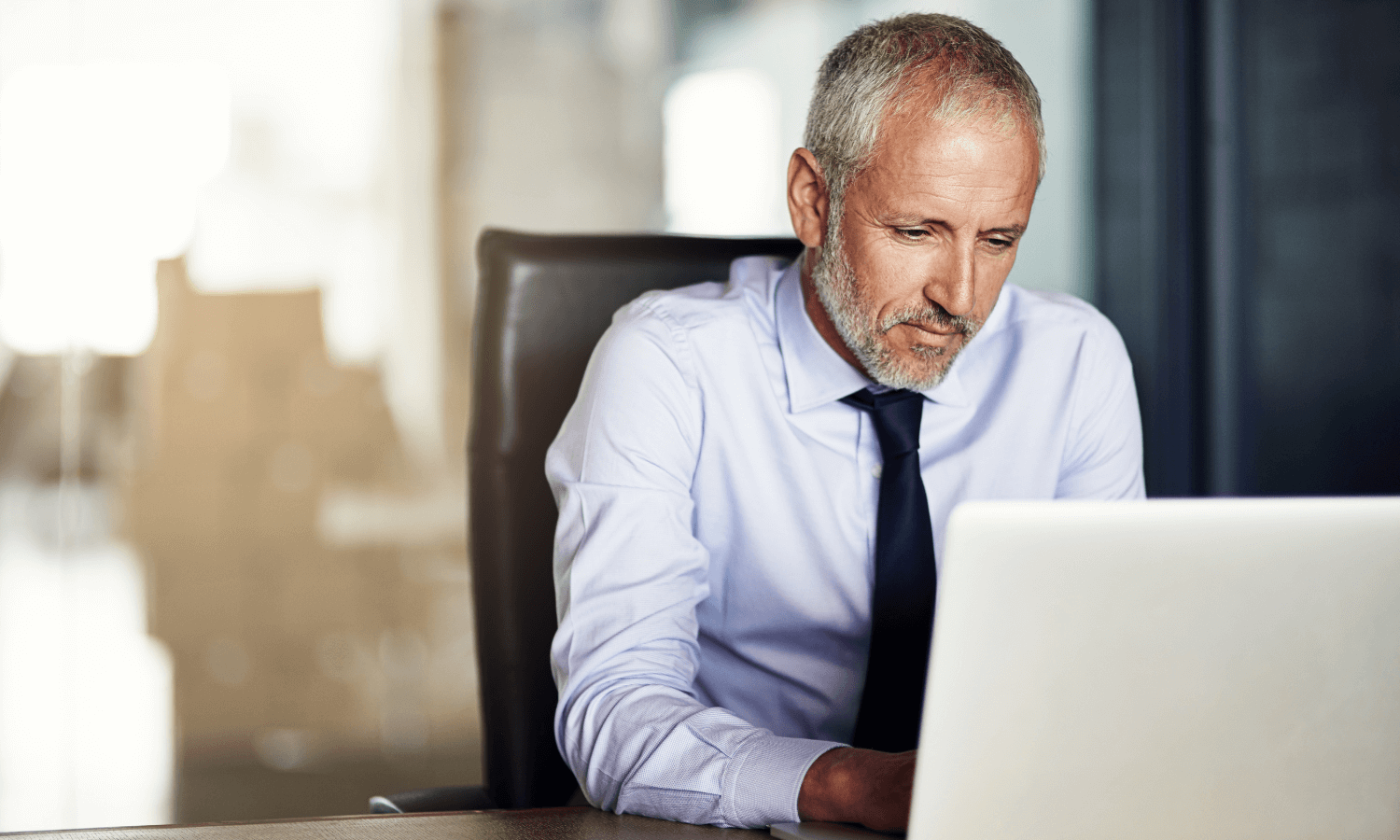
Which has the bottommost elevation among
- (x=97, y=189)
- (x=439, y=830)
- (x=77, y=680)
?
(x=77, y=680)

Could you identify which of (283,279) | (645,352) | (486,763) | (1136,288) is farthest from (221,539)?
(1136,288)

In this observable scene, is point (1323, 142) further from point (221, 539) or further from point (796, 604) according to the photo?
point (221, 539)

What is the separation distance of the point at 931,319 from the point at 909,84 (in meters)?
0.21

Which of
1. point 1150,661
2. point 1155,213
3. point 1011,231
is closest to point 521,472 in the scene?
point 1011,231

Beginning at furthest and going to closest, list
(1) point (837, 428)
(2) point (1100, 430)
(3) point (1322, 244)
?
1. (3) point (1322, 244)
2. (2) point (1100, 430)
3. (1) point (837, 428)

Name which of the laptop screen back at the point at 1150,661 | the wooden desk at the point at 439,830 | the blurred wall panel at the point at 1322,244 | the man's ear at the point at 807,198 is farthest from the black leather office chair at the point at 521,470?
the blurred wall panel at the point at 1322,244

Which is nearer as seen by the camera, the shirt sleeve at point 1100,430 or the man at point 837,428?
the man at point 837,428

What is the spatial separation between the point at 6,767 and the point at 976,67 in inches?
111

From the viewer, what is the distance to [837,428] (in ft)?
3.87

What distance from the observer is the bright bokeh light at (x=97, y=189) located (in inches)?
111

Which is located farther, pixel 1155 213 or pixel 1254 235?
pixel 1155 213

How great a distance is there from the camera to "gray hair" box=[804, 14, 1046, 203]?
40.4 inches

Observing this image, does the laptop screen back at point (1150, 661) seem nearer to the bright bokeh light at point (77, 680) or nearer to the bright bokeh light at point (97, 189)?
the bright bokeh light at point (77, 680)

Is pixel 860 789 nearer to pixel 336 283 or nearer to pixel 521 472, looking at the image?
pixel 521 472
